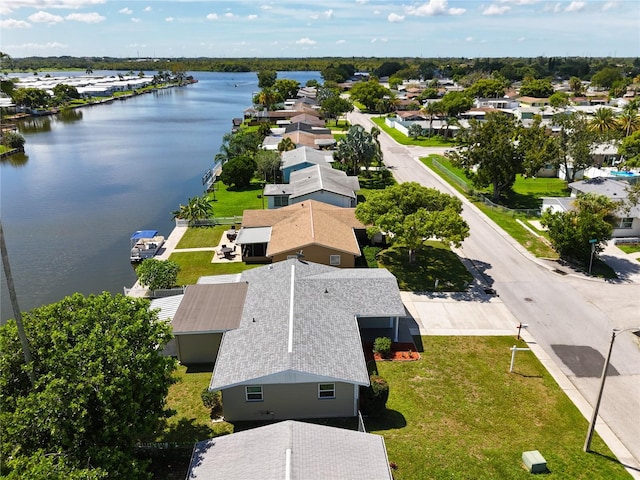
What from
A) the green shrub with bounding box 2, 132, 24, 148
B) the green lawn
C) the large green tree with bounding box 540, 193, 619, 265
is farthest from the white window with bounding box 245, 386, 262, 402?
the green shrub with bounding box 2, 132, 24, 148

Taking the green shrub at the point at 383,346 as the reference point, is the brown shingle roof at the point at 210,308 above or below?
above

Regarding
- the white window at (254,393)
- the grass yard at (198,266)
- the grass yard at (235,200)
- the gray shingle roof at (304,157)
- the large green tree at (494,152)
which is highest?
the large green tree at (494,152)

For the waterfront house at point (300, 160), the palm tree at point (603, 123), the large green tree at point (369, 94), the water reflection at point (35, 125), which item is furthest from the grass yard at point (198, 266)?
the large green tree at point (369, 94)

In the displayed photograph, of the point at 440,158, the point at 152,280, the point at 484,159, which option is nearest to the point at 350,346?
the point at 152,280

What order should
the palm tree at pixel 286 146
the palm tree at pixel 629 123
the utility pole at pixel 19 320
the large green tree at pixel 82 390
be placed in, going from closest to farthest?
the large green tree at pixel 82 390
the utility pole at pixel 19 320
the palm tree at pixel 286 146
the palm tree at pixel 629 123

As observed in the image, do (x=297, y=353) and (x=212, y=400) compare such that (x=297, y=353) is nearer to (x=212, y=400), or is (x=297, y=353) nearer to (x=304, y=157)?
(x=212, y=400)

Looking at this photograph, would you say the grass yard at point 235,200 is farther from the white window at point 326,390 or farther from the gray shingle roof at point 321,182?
the white window at point 326,390

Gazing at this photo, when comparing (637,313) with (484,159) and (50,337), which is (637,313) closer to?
(484,159)
